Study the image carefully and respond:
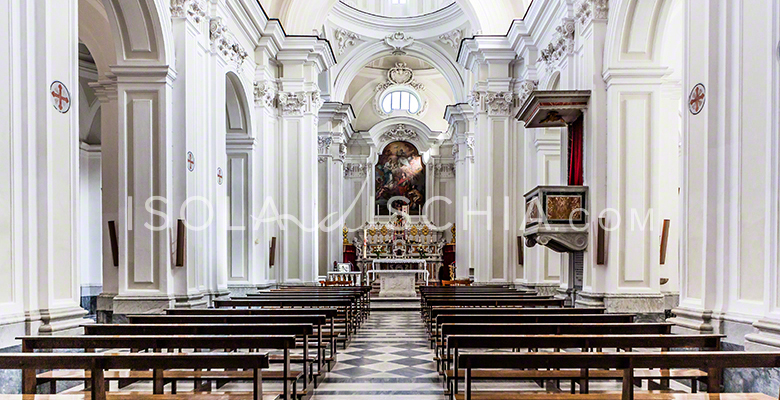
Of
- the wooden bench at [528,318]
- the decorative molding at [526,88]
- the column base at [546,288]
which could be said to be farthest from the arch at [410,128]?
the wooden bench at [528,318]

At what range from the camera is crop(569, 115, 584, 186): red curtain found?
34.5ft

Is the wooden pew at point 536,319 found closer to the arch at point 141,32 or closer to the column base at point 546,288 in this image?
the arch at point 141,32

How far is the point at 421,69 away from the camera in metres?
28.8

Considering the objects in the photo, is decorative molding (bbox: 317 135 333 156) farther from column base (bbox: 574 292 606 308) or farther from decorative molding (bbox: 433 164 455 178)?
column base (bbox: 574 292 606 308)

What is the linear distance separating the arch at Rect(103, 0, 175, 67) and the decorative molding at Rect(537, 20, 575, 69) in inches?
253

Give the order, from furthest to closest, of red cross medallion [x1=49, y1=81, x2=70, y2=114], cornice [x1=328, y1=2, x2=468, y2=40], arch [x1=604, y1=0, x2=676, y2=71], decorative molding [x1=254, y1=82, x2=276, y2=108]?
cornice [x1=328, y1=2, x2=468, y2=40] < decorative molding [x1=254, y1=82, x2=276, y2=108] < arch [x1=604, y1=0, x2=676, y2=71] < red cross medallion [x1=49, y1=81, x2=70, y2=114]

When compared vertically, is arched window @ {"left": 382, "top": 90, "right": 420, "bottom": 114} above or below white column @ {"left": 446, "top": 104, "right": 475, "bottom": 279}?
above

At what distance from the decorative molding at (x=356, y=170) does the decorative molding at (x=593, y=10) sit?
1882cm

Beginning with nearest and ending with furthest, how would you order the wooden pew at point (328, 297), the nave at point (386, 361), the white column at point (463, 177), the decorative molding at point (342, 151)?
the nave at point (386, 361) → the wooden pew at point (328, 297) → the white column at point (463, 177) → the decorative molding at point (342, 151)

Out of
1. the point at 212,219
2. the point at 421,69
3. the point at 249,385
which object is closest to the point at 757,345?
the point at 249,385

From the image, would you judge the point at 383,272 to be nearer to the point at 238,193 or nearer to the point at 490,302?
the point at 238,193

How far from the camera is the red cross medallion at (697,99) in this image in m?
6.30

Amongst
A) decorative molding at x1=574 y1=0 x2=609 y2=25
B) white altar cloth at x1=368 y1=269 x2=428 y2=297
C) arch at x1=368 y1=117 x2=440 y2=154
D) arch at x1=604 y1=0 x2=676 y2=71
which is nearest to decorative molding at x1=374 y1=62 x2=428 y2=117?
arch at x1=368 y1=117 x2=440 y2=154

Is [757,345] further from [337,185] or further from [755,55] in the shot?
[337,185]
